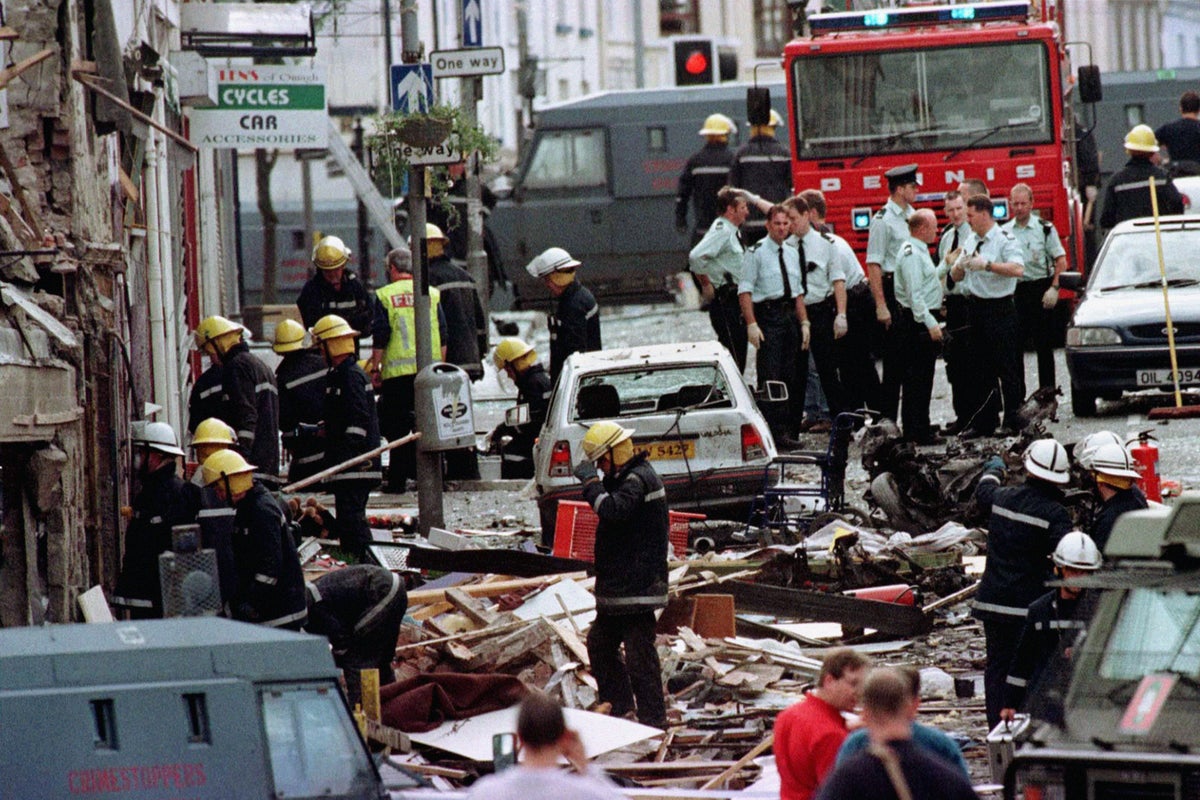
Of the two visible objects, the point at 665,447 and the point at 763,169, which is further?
the point at 763,169

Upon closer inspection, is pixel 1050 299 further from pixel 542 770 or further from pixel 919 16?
pixel 542 770

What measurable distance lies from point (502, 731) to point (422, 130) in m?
5.69

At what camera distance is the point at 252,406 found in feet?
48.7

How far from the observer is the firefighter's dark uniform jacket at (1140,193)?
21828 millimetres

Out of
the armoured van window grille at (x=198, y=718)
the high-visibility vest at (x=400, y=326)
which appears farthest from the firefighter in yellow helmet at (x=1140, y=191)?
the armoured van window grille at (x=198, y=718)

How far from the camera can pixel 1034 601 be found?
392 inches

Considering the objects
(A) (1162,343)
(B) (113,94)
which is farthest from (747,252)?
(B) (113,94)

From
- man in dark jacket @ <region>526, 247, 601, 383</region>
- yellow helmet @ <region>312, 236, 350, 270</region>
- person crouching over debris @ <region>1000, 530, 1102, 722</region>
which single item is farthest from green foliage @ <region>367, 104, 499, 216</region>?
person crouching over debris @ <region>1000, 530, 1102, 722</region>

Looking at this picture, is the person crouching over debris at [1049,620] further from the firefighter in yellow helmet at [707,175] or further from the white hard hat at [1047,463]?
the firefighter in yellow helmet at [707,175]

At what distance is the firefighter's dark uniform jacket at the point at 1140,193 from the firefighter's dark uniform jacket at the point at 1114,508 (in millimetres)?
11629

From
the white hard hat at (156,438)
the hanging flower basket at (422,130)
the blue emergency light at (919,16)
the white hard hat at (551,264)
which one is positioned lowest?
the white hard hat at (156,438)

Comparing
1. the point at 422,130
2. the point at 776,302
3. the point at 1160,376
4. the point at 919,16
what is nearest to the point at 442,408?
the point at 422,130

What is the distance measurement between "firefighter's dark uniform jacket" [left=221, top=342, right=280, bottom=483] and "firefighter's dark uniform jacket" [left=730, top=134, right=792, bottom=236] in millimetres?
9355

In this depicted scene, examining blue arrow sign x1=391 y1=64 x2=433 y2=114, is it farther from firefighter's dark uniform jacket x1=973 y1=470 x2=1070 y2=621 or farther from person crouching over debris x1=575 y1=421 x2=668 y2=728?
firefighter's dark uniform jacket x1=973 y1=470 x2=1070 y2=621
